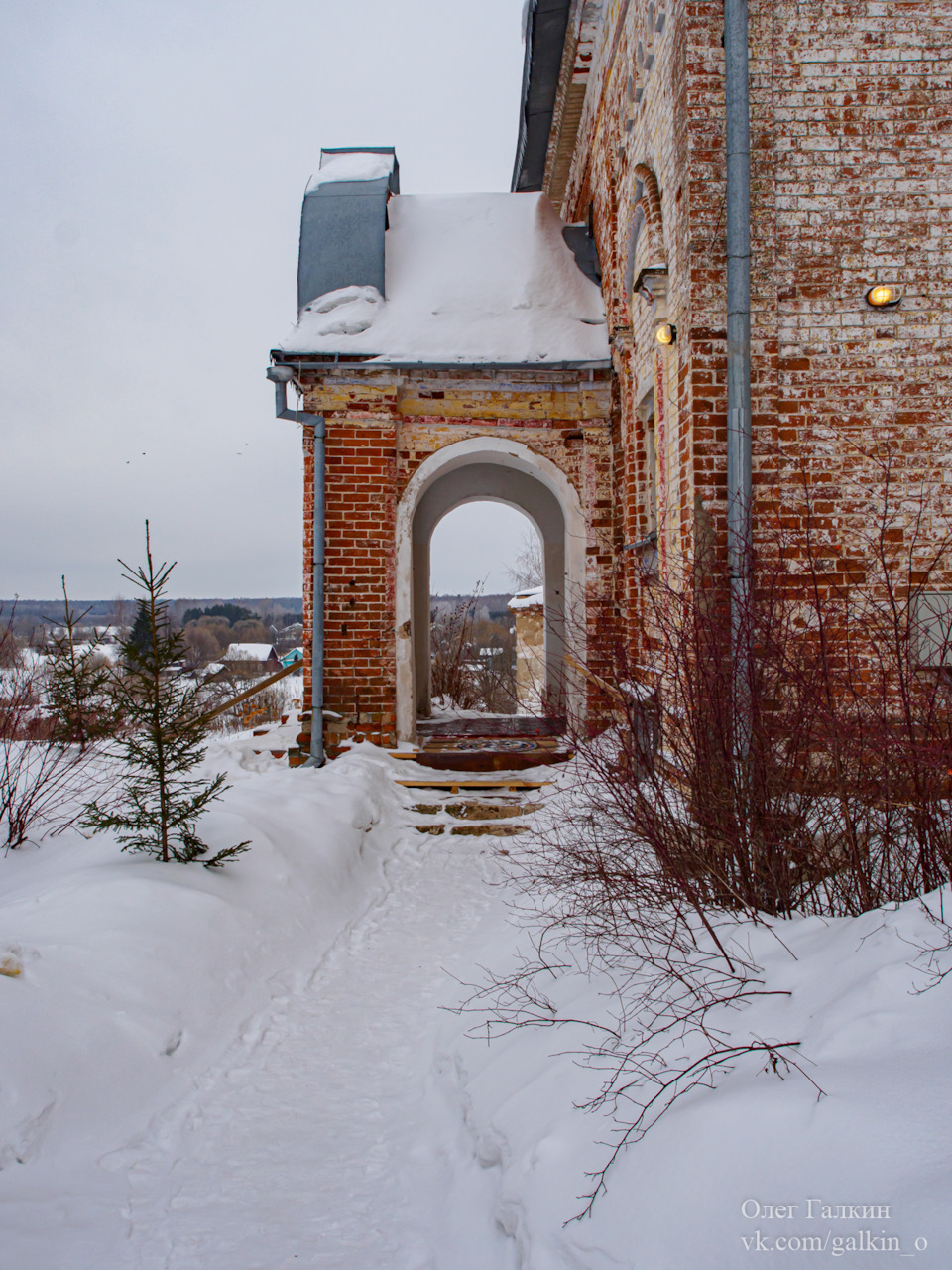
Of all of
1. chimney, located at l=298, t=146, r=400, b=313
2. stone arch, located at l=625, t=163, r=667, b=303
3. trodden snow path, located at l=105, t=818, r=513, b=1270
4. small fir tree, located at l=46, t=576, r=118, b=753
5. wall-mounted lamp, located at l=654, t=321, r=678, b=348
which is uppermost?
chimney, located at l=298, t=146, r=400, b=313

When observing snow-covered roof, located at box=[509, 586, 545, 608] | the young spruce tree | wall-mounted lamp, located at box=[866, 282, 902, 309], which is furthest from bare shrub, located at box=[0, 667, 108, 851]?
snow-covered roof, located at box=[509, 586, 545, 608]

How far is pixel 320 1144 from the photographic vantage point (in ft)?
8.68

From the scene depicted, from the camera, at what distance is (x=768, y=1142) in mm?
1656

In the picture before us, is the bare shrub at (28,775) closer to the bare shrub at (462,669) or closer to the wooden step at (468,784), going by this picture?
the wooden step at (468,784)

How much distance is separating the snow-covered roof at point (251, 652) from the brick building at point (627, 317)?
3567cm

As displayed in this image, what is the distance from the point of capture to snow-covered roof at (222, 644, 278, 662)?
44197 mm

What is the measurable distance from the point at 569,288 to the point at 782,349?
404cm

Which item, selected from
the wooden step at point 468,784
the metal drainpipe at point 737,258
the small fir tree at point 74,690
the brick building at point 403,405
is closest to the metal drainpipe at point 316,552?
the brick building at point 403,405

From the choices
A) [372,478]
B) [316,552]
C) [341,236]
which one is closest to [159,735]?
[316,552]

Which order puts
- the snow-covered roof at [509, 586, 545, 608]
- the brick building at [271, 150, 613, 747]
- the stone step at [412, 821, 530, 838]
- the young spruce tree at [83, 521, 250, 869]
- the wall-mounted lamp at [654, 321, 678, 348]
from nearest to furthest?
the young spruce tree at [83, 521, 250, 869], the wall-mounted lamp at [654, 321, 678, 348], the stone step at [412, 821, 530, 838], the brick building at [271, 150, 613, 747], the snow-covered roof at [509, 586, 545, 608]

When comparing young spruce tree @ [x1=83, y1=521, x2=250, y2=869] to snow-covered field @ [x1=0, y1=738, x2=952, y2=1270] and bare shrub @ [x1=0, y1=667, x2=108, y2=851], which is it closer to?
snow-covered field @ [x1=0, y1=738, x2=952, y2=1270]

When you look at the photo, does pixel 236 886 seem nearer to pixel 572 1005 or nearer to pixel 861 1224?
pixel 572 1005

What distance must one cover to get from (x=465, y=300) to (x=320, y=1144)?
7.65m

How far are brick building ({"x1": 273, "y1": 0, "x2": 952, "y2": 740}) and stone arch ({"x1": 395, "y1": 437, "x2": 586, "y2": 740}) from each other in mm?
32
